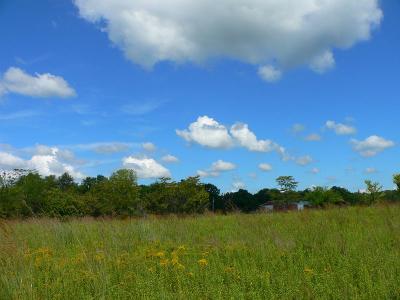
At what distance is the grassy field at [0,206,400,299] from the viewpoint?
5.05 metres

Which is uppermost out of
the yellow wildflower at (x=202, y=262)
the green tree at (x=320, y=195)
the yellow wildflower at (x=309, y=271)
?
the green tree at (x=320, y=195)

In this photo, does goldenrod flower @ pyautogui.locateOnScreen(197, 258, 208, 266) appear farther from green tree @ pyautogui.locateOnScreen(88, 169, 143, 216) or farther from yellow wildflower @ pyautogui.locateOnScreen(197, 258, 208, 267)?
green tree @ pyautogui.locateOnScreen(88, 169, 143, 216)

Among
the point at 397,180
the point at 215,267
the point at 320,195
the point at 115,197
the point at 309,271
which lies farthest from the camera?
the point at 115,197

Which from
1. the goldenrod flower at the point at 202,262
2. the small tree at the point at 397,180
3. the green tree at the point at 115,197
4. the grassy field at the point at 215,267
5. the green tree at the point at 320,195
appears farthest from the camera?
the green tree at the point at 115,197

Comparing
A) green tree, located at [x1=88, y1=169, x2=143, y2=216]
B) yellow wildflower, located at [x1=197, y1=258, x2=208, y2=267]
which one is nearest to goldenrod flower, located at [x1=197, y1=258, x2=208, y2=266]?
yellow wildflower, located at [x1=197, y1=258, x2=208, y2=267]

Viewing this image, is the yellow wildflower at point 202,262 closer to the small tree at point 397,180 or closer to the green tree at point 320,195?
the small tree at point 397,180

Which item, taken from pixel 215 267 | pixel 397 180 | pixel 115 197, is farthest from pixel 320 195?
pixel 215 267

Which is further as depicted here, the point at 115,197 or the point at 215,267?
the point at 115,197

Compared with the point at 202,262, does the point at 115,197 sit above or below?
above

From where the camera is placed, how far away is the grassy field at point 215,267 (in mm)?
5055

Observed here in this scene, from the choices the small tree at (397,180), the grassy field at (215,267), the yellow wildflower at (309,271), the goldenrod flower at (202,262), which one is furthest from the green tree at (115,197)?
the yellow wildflower at (309,271)

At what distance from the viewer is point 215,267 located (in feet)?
20.3

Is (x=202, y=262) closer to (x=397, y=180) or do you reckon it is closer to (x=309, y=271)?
(x=309, y=271)

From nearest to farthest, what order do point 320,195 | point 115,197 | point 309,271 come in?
point 309,271, point 320,195, point 115,197
